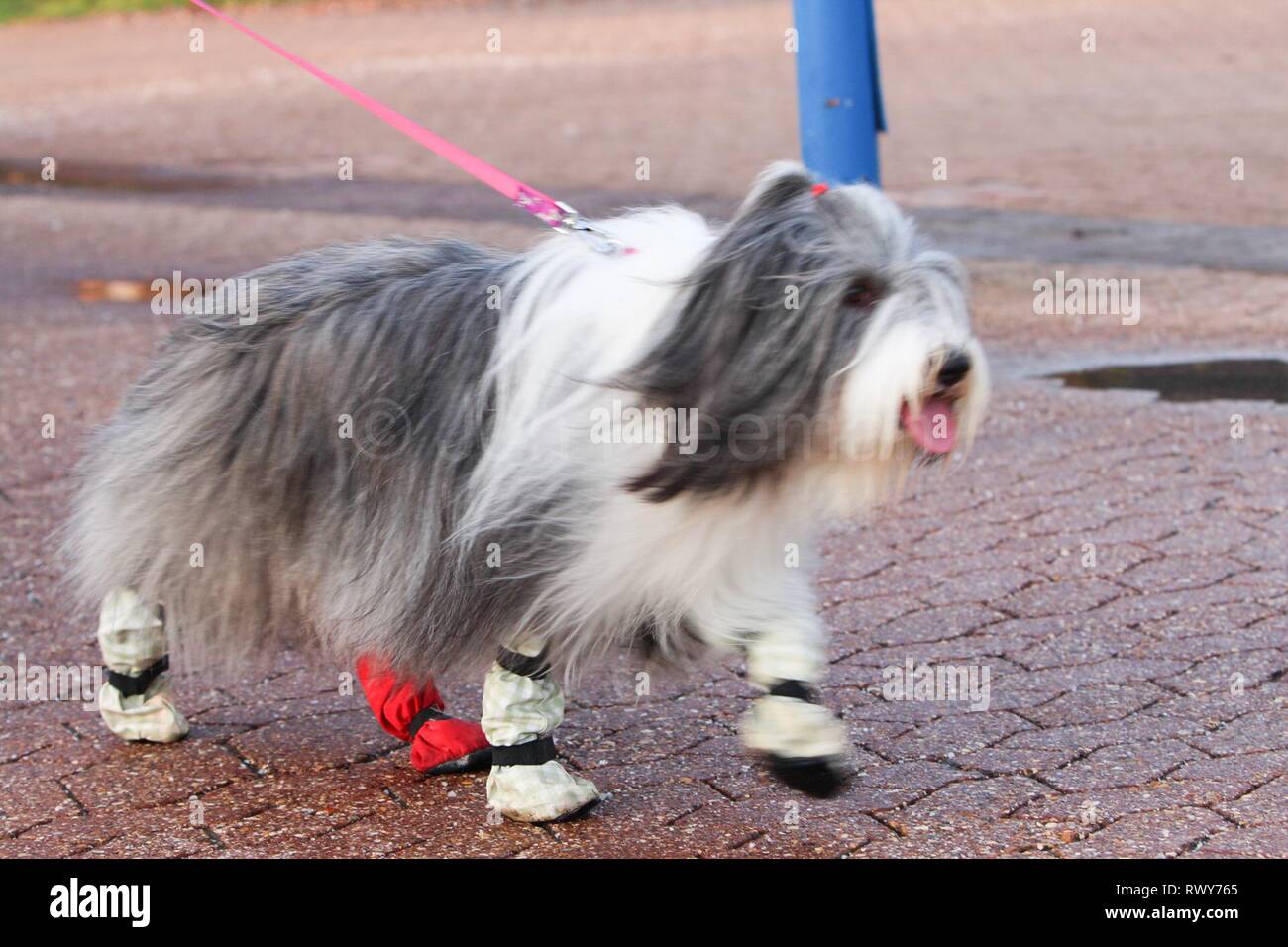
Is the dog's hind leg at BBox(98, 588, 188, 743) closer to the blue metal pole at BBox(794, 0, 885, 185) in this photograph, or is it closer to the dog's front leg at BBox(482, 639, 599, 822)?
the dog's front leg at BBox(482, 639, 599, 822)

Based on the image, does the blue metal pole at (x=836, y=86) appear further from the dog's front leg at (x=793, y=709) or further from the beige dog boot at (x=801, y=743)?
the beige dog boot at (x=801, y=743)

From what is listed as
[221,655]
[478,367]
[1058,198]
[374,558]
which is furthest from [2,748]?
[1058,198]

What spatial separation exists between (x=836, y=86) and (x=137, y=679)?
402cm

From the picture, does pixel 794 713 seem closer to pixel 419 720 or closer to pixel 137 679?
pixel 419 720

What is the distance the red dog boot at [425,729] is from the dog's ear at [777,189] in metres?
1.50

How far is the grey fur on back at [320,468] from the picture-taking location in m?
3.62

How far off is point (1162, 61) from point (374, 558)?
14775 mm

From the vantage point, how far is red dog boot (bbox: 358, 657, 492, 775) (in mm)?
4105

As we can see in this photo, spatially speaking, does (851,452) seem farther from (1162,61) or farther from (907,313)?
(1162,61)

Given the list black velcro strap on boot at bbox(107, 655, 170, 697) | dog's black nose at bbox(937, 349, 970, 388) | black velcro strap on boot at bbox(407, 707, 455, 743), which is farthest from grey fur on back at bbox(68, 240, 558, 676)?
dog's black nose at bbox(937, 349, 970, 388)

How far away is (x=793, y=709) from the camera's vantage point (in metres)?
3.36
